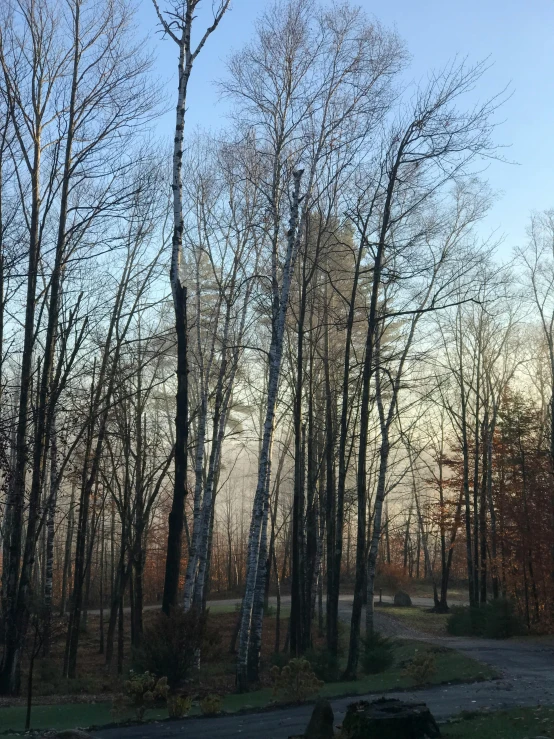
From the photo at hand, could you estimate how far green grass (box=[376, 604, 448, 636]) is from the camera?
90.9ft

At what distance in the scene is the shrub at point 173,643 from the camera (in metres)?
11.8

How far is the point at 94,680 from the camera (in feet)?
58.4

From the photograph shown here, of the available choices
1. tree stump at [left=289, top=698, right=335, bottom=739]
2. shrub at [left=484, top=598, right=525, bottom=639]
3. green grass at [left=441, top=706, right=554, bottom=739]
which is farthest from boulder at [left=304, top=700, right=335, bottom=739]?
shrub at [left=484, top=598, right=525, bottom=639]

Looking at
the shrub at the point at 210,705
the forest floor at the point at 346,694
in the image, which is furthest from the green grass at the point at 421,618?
the shrub at the point at 210,705

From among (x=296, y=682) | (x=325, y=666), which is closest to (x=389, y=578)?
(x=325, y=666)

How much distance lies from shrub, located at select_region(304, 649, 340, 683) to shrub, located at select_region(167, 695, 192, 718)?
4219 mm

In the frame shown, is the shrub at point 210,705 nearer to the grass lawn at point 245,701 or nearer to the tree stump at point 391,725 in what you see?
the grass lawn at point 245,701

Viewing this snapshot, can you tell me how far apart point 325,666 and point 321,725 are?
21.5 feet

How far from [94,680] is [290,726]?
1025 centimetres

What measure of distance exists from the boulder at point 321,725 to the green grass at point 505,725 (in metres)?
1.23

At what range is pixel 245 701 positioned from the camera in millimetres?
11711

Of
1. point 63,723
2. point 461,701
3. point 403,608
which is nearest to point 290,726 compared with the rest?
point 461,701

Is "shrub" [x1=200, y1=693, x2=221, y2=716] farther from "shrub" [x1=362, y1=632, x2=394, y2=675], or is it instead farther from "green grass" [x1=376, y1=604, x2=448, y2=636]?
"green grass" [x1=376, y1=604, x2=448, y2=636]

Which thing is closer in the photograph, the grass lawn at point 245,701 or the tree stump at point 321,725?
the tree stump at point 321,725
